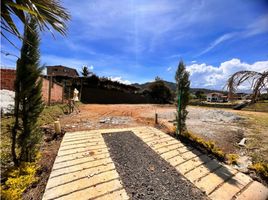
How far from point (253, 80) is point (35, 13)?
2894mm

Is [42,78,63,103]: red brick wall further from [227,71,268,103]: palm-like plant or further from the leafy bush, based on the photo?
[227,71,268,103]: palm-like plant

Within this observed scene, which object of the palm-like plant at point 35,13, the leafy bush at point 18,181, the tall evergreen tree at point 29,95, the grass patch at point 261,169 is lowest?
the grass patch at point 261,169

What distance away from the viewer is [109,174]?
127 inches

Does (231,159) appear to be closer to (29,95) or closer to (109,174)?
(109,174)

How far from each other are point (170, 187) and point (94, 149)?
218 cm

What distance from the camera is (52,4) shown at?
1.73m

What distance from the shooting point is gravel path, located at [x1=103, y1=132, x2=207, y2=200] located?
280 centimetres

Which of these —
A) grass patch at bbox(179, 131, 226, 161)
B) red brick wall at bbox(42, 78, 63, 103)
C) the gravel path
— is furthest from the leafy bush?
red brick wall at bbox(42, 78, 63, 103)

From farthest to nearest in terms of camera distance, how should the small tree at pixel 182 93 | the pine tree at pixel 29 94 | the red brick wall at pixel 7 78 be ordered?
the red brick wall at pixel 7 78, the small tree at pixel 182 93, the pine tree at pixel 29 94

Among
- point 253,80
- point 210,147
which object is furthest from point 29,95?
point 210,147

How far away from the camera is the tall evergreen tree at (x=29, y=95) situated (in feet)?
10.1

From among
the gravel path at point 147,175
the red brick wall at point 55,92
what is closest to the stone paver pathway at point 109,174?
the gravel path at point 147,175

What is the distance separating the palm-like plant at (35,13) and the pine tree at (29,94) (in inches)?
58.6

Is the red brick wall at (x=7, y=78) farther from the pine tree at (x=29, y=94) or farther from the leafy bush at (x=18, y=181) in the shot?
the leafy bush at (x=18, y=181)
